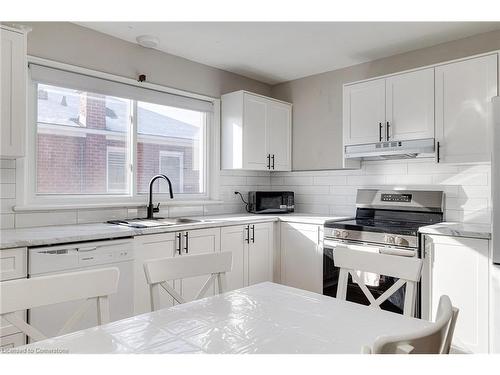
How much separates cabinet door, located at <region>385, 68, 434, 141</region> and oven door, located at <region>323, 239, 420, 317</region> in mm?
963

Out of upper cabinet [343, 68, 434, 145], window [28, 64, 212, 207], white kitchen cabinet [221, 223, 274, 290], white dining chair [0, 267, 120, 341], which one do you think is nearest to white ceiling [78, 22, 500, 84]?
upper cabinet [343, 68, 434, 145]

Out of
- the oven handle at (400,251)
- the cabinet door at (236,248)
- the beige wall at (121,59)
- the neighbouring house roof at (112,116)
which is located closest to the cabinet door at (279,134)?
the beige wall at (121,59)

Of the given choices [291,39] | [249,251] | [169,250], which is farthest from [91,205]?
[291,39]

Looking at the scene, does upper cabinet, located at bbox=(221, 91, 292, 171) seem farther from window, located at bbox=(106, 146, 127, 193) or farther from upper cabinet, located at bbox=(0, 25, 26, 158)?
upper cabinet, located at bbox=(0, 25, 26, 158)

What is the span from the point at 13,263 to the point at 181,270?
3.34 ft

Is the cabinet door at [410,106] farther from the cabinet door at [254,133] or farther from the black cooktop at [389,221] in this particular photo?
the cabinet door at [254,133]

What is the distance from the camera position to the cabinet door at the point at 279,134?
12.9 ft

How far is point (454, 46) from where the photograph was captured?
3004 mm

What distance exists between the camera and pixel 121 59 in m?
3.03

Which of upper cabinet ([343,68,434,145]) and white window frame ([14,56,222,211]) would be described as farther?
upper cabinet ([343,68,434,145])

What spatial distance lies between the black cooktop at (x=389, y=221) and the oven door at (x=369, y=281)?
129 millimetres

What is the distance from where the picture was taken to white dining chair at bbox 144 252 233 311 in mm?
1490
